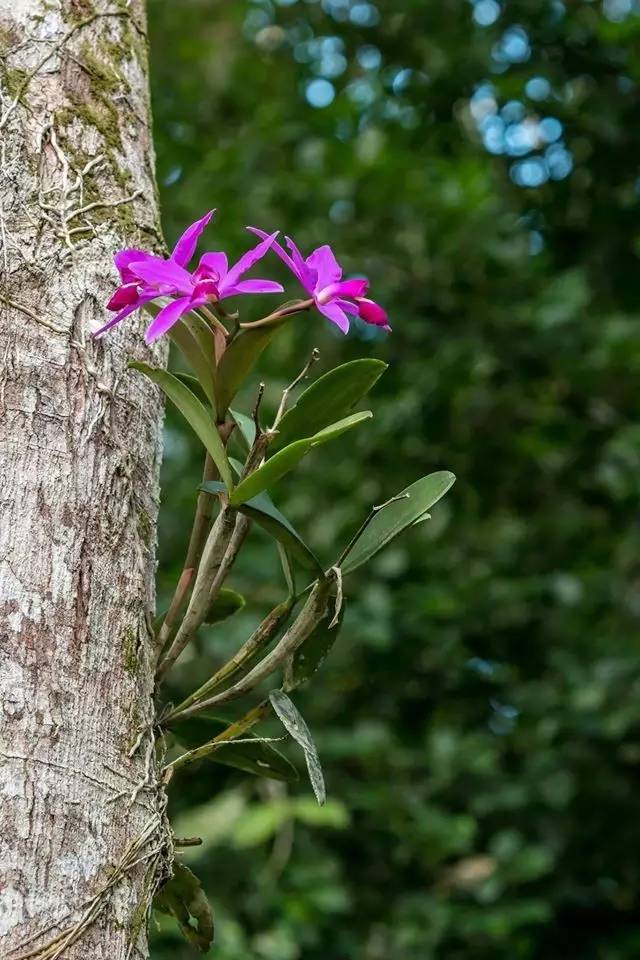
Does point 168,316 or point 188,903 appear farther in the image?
point 188,903

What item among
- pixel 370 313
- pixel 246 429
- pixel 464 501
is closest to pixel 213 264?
pixel 370 313

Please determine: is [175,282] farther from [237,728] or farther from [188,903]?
[188,903]

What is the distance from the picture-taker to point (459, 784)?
9.07 ft

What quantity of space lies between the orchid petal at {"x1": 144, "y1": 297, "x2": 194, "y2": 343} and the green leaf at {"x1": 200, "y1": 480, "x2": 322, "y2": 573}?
→ 0.14 metres

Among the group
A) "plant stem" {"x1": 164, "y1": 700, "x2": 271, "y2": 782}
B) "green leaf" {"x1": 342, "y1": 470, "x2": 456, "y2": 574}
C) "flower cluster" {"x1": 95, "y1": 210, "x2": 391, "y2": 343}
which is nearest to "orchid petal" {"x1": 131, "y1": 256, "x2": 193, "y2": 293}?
"flower cluster" {"x1": 95, "y1": 210, "x2": 391, "y2": 343}

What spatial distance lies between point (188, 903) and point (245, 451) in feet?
1.21

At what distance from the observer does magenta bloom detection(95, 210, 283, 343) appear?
79 cm

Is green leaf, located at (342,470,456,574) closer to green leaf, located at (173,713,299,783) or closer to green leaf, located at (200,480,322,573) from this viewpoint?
green leaf, located at (200,480,322,573)

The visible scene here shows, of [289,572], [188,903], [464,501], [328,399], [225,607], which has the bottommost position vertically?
[464,501]

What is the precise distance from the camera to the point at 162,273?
0.79m

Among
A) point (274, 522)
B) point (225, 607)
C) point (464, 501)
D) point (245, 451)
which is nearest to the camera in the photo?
point (274, 522)

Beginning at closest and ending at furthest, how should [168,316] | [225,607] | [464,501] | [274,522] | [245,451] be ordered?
[168,316]
[274,522]
[245,451]
[225,607]
[464,501]

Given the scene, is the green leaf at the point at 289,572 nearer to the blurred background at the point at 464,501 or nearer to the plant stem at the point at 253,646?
the plant stem at the point at 253,646

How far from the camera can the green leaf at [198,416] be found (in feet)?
2.74
